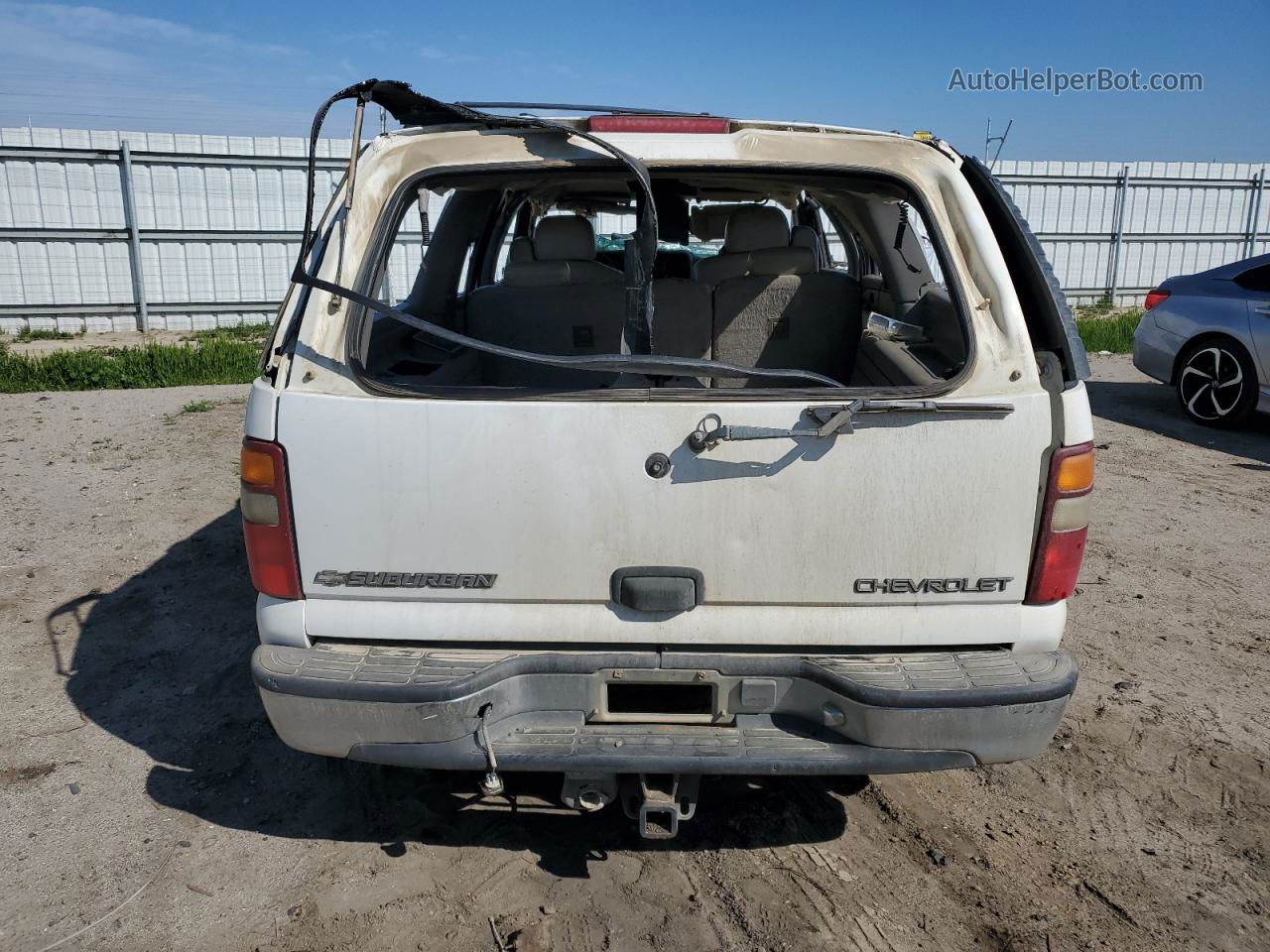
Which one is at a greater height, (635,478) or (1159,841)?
(635,478)

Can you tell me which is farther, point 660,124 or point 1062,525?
point 660,124

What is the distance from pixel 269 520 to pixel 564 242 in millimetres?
1833

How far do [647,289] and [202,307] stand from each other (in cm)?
1326

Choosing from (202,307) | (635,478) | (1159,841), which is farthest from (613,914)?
(202,307)

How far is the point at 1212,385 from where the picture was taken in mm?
8562

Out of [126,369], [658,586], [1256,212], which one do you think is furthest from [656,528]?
[1256,212]

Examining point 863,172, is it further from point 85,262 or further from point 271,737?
point 85,262

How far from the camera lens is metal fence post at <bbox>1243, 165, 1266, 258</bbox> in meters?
18.2

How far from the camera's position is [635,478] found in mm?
2488

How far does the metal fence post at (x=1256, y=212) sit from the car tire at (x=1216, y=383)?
11.9 metres

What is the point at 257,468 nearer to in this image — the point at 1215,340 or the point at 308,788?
the point at 308,788

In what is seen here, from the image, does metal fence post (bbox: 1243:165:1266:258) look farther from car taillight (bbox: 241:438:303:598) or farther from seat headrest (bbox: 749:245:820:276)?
car taillight (bbox: 241:438:303:598)

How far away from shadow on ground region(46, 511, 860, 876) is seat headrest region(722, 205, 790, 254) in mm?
2072

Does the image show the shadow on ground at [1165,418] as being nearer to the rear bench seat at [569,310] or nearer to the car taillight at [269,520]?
the rear bench seat at [569,310]
